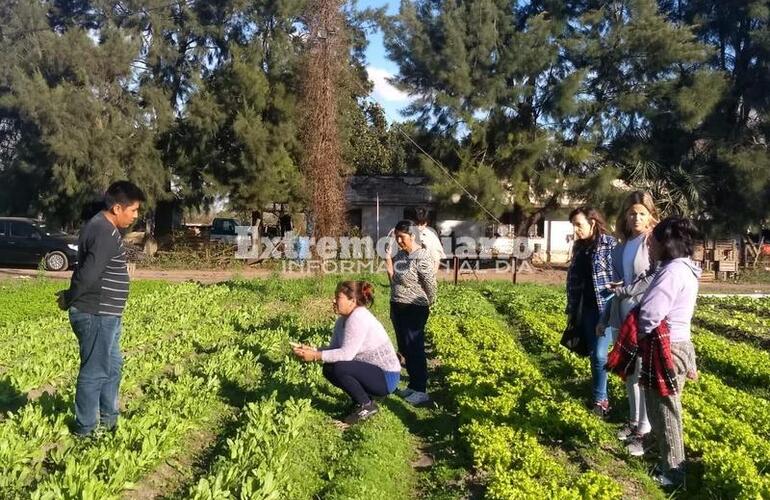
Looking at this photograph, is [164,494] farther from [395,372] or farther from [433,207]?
[433,207]

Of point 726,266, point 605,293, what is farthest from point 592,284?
point 726,266

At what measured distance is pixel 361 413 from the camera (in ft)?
18.5

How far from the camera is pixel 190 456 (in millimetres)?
4922

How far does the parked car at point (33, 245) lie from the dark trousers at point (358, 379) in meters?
17.0

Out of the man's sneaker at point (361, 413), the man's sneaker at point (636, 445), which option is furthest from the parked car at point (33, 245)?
the man's sneaker at point (636, 445)

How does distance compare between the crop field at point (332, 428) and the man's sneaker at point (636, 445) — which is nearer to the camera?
the crop field at point (332, 428)

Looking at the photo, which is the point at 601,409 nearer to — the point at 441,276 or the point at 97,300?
the point at 97,300

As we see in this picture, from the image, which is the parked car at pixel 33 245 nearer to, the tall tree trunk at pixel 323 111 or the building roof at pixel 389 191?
the building roof at pixel 389 191

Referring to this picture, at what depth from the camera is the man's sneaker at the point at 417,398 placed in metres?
6.46

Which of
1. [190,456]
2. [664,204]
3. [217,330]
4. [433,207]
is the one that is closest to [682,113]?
[664,204]

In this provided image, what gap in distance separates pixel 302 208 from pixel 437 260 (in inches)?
700

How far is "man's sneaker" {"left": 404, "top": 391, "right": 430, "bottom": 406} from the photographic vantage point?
6457 mm

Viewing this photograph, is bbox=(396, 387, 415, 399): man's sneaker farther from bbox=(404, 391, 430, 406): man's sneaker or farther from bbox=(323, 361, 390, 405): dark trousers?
bbox=(323, 361, 390, 405): dark trousers

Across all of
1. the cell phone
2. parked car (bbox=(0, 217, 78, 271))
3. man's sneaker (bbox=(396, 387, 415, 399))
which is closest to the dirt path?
parked car (bbox=(0, 217, 78, 271))
